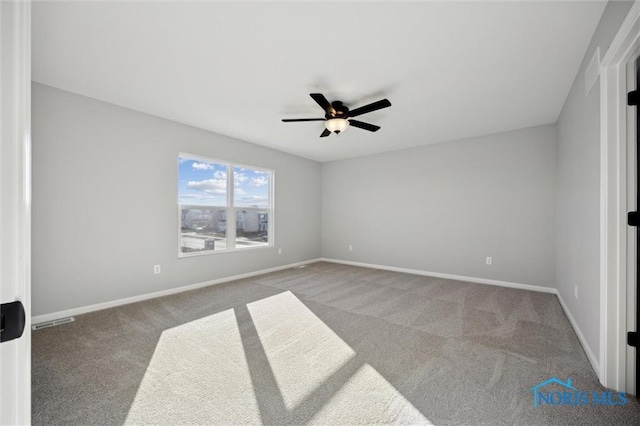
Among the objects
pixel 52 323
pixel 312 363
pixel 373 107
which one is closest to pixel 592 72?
pixel 373 107

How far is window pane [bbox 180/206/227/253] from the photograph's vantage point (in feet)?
13.8

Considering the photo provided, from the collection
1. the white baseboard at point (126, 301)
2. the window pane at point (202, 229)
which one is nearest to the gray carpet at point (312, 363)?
the white baseboard at point (126, 301)

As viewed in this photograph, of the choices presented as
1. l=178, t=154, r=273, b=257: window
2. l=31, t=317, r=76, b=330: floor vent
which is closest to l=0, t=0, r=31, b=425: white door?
l=31, t=317, r=76, b=330: floor vent

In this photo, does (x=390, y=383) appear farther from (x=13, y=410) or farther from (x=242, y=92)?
A: (x=242, y=92)

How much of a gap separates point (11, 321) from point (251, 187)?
15.5 ft

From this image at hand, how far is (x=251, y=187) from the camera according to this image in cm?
525

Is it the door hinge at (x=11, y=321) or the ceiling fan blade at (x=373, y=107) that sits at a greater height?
the ceiling fan blade at (x=373, y=107)

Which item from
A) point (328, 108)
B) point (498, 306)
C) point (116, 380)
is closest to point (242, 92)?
point (328, 108)

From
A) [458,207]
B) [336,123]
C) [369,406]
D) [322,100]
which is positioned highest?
[322,100]

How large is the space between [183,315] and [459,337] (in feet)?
9.42

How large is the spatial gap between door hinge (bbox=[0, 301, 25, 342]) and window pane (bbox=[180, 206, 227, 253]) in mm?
3744

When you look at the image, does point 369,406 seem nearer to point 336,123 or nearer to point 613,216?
point 613,216

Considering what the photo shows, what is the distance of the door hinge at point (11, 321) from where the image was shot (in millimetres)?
603

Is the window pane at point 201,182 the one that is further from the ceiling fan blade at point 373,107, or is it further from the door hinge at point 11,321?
the door hinge at point 11,321
